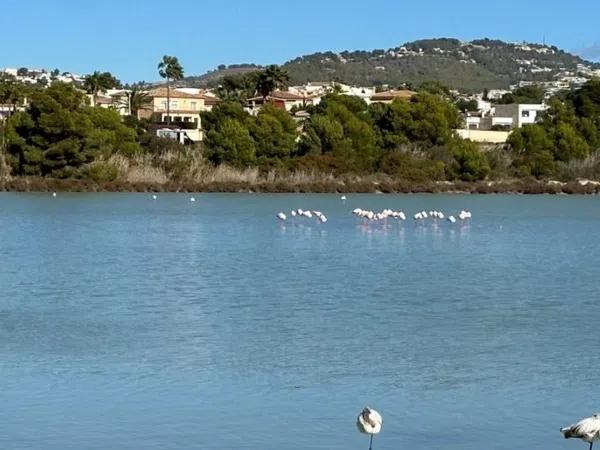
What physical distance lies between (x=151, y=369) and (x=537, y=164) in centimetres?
5775

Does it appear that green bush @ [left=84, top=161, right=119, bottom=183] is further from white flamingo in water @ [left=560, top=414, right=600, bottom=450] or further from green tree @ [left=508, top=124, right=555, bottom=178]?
white flamingo in water @ [left=560, top=414, right=600, bottom=450]

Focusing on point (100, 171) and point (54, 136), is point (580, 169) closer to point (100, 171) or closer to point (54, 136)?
point (100, 171)

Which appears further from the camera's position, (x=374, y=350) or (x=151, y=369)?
(x=374, y=350)

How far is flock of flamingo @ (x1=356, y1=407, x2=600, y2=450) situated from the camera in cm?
912

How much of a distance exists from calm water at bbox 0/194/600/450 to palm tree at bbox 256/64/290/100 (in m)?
59.6

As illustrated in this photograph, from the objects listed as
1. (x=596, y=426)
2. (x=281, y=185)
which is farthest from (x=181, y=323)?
(x=281, y=185)

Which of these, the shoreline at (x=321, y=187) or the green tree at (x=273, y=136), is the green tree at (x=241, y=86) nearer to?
the green tree at (x=273, y=136)

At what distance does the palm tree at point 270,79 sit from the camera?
89062 millimetres

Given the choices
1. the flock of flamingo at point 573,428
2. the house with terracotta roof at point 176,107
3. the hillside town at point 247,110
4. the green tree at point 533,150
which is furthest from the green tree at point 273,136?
the flock of flamingo at point 573,428

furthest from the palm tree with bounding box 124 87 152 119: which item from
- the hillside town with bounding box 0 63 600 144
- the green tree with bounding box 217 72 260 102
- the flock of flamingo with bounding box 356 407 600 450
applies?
the flock of flamingo with bounding box 356 407 600 450

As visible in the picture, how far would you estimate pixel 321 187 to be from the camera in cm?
6262

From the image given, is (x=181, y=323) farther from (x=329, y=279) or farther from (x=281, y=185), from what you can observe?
(x=281, y=185)

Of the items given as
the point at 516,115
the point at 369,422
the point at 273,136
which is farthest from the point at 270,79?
the point at 369,422

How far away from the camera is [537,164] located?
68.6m
